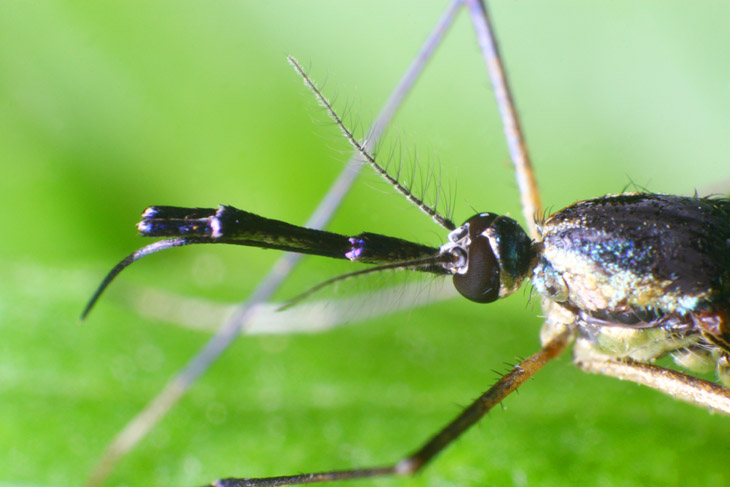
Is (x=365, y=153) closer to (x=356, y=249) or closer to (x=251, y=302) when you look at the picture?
(x=356, y=249)

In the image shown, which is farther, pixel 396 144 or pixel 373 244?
pixel 396 144

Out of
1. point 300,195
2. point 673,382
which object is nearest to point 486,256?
point 673,382

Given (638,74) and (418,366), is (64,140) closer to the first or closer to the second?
(418,366)

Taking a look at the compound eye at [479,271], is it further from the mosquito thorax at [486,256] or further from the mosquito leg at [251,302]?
the mosquito leg at [251,302]

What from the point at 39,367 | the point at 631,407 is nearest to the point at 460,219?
the point at 631,407

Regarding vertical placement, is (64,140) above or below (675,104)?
below

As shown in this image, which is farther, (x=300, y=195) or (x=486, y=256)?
(x=300, y=195)
